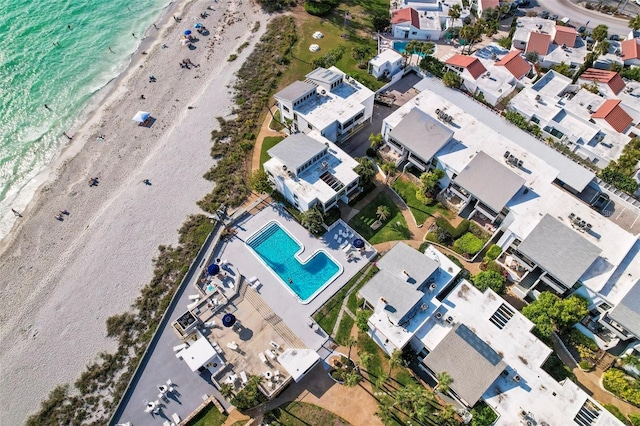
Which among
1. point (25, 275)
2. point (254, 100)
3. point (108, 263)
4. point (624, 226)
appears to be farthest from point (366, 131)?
point (25, 275)

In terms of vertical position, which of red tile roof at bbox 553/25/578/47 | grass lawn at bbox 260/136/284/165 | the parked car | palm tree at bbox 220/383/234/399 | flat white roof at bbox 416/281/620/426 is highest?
red tile roof at bbox 553/25/578/47

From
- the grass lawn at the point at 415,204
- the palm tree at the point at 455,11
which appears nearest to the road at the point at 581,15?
the palm tree at the point at 455,11

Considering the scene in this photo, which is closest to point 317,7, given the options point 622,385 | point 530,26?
point 530,26

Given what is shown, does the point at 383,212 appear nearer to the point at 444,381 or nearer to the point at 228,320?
the point at 444,381

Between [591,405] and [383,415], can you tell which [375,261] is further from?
[591,405]

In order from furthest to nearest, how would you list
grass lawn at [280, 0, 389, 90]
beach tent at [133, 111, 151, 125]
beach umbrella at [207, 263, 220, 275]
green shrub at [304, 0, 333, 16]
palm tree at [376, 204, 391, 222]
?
green shrub at [304, 0, 333, 16] < grass lawn at [280, 0, 389, 90] < beach tent at [133, 111, 151, 125] < palm tree at [376, 204, 391, 222] < beach umbrella at [207, 263, 220, 275]

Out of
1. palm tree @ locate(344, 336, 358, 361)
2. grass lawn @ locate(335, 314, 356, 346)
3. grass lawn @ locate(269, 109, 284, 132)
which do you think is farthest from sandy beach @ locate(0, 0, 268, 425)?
palm tree @ locate(344, 336, 358, 361)

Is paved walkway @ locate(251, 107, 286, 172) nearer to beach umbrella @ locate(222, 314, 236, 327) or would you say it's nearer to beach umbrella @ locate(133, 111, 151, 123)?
beach umbrella @ locate(133, 111, 151, 123)
